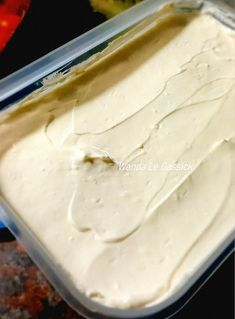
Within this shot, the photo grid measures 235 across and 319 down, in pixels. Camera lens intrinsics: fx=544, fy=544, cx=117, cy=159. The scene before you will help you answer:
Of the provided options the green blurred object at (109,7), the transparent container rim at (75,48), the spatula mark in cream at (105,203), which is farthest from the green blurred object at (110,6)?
the spatula mark in cream at (105,203)

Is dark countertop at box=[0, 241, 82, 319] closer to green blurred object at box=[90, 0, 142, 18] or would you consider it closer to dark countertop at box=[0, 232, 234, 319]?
dark countertop at box=[0, 232, 234, 319]

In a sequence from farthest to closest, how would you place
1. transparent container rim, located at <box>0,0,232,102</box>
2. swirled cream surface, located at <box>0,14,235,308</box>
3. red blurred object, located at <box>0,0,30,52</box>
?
red blurred object, located at <box>0,0,30,52</box>
transparent container rim, located at <box>0,0,232,102</box>
swirled cream surface, located at <box>0,14,235,308</box>

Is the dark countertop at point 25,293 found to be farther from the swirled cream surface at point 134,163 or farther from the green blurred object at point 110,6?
the green blurred object at point 110,6

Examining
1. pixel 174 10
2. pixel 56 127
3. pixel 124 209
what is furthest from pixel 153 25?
pixel 124 209

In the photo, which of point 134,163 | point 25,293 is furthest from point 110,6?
point 25,293

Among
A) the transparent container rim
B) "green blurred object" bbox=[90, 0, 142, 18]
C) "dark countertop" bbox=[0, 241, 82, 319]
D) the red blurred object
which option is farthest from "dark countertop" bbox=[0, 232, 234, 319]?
"green blurred object" bbox=[90, 0, 142, 18]

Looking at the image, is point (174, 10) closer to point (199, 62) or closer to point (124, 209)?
point (199, 62)

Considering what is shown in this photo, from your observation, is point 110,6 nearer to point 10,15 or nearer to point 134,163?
point 10,15
